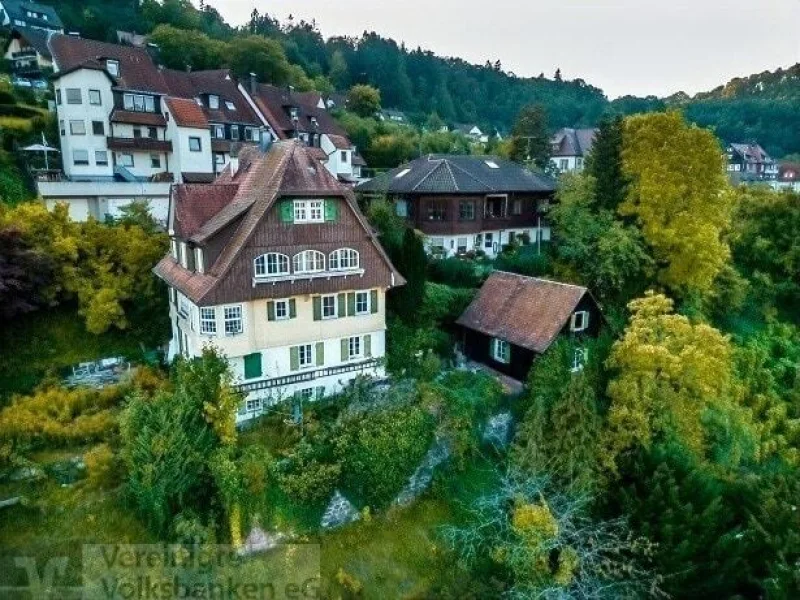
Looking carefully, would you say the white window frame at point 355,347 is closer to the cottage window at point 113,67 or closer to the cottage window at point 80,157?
the cottage window at point 80,157

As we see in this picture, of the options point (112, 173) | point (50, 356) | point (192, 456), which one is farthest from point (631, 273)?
point (112, 173)

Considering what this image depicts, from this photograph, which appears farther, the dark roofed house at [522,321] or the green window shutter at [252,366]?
the dark roofed house at [522,321]

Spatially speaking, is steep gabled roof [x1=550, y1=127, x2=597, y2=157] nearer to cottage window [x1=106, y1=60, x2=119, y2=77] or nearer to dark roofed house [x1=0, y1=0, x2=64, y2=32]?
cottage window [x1=106, y1=60, x2=119, y2=77]

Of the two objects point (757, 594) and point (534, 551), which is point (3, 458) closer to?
point (534, 551)

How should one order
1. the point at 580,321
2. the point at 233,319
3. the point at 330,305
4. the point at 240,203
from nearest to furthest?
the point at 233,319 < the point at 240,203 < the point at 330,305 < the point at 580,321

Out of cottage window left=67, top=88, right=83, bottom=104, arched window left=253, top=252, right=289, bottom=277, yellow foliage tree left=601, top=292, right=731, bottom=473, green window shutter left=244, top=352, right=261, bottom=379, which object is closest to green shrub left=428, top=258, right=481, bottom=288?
yellow foliage tree left=601, top=292, right=731, bottom=473

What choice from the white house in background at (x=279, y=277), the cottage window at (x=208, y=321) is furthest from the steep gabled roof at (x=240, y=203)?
the cottage window at (x=208, y=321)

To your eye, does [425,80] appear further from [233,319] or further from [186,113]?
[233,319]

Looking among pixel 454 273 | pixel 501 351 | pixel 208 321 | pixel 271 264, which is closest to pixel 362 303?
pixel 271 264
